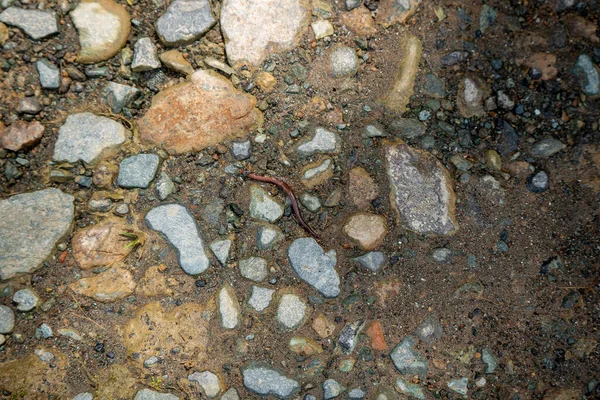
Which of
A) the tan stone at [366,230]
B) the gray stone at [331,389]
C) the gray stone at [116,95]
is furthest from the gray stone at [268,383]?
the gray stone at [116,95]

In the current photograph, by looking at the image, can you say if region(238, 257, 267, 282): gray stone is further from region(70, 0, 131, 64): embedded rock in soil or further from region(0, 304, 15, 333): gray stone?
region(70, 0, 131, 64): embedded rock in soil

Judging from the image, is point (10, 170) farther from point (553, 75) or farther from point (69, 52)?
→ point (553, 75)

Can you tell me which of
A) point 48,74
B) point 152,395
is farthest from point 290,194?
point 48,74

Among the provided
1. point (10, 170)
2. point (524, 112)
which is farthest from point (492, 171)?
point (10, 170)

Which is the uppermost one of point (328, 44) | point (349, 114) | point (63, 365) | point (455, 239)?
point (328, 44)

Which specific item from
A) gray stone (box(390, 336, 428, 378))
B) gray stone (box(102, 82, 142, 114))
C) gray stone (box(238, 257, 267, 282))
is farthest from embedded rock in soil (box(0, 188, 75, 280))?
gray stone (box(390, 336, 428, 378))

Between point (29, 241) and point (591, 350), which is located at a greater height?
point (29, 241)

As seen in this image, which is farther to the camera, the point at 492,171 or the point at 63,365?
the point at 492,171
